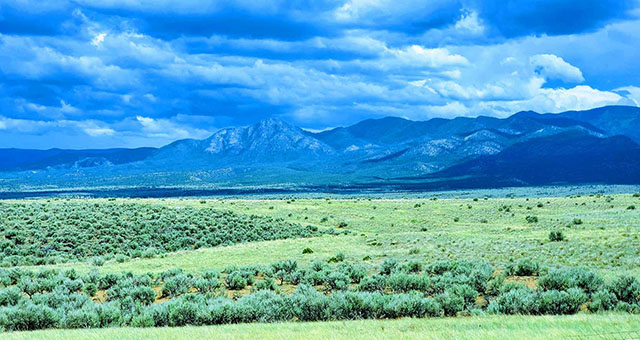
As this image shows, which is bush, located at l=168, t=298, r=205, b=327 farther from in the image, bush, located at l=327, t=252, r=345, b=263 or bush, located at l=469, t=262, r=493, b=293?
bush, located at l=327, t=252, r=345, b=263

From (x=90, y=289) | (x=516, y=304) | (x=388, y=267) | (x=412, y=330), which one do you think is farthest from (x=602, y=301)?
(x=90, y=289)

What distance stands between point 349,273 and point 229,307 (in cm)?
981

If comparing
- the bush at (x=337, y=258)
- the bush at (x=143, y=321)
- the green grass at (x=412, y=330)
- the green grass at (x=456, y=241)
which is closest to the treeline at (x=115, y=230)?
the green grass at (x=456, y=241)

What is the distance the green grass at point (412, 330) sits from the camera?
1334cm

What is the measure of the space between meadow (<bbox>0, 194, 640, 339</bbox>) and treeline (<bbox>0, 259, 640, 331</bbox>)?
0.16 ft

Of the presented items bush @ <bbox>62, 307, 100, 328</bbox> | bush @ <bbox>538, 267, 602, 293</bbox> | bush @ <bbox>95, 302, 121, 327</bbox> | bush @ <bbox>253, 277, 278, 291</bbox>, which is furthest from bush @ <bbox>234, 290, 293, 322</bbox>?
bush @ <bbox>538, 267, 602, 293</bbox>

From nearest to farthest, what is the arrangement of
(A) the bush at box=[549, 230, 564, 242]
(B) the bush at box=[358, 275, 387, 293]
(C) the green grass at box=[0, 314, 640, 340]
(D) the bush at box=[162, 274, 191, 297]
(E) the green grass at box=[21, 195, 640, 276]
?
(C) the green grass at box=[0, 314, 640, 340]
(B) the bush at box=[358, 275, 387, 293]
(D) the bush at box=[162, 274, 191, 297]
(E) the green grass at box=[21, 195, 640, 276]
(A) the bush at box=[549, 230, 564, 242]

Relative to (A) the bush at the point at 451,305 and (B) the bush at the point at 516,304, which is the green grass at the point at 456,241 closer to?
(B) the bush at the point at 516,304

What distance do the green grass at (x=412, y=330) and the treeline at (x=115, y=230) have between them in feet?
73.6

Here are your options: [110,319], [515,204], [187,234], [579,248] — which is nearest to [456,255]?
[579,248]

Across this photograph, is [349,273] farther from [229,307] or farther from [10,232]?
[10,232]

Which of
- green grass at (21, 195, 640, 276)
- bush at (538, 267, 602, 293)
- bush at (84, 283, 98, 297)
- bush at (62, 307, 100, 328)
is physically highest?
bush at (62, 307, 100, 328)

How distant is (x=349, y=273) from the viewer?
27.1 meters

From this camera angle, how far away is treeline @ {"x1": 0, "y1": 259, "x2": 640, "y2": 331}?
1786 centimetres
